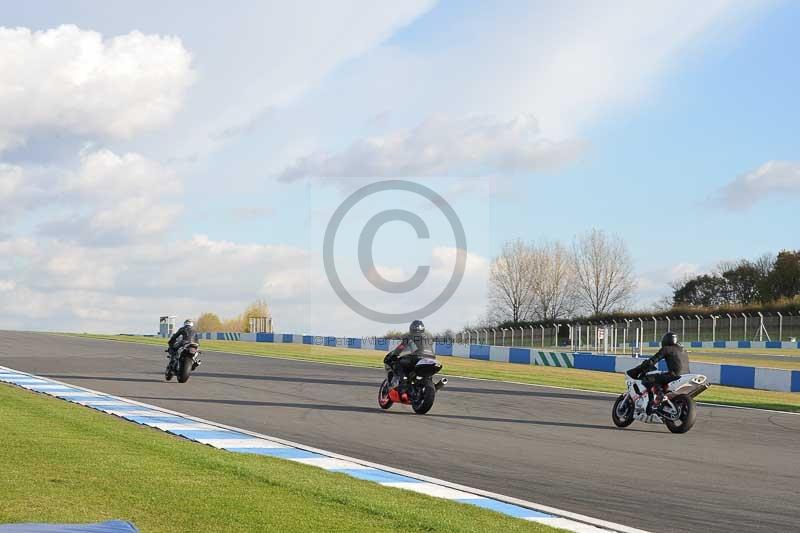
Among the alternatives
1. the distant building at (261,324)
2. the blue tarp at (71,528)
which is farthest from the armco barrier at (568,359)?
the blue tarp at (71,528)

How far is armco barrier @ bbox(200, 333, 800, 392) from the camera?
96.3 ft

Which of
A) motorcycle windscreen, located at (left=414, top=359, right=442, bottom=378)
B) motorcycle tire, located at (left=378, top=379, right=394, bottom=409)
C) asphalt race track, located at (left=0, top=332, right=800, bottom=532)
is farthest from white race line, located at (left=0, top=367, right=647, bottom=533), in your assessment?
motorcycle tire, located at (left=378, top=379, right=394, bottom=409)

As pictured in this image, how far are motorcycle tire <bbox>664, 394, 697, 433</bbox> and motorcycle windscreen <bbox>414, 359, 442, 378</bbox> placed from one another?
3.79 meters

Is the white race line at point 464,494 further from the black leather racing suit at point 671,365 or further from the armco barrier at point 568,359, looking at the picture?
the armco barrier at point 568,359

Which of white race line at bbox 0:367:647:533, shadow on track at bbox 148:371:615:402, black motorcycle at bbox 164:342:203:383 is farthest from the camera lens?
black motorcycle at bbox 164:342:203:383

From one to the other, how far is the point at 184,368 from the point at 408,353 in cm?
749

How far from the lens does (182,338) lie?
22938 millimetres

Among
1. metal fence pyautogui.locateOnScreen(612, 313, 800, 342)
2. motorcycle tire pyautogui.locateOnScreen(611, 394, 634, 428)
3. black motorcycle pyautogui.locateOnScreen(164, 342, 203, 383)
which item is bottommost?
motorcycle tire pyautogui.locateOnScreen(611, 394, 634, 428)

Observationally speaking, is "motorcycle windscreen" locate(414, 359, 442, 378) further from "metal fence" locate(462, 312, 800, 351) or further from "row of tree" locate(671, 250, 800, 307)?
"row of tree" locate(671, 250, 800, 307)

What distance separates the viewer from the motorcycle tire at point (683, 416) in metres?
15.2

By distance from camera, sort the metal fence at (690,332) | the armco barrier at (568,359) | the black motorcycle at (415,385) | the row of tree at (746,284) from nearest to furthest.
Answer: the black motorcycle at (415,385), the armco barrier at (568,359), the metal fence at (690,332), the row of tree at (746,284)

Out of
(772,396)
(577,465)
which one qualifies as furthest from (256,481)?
(772,396)

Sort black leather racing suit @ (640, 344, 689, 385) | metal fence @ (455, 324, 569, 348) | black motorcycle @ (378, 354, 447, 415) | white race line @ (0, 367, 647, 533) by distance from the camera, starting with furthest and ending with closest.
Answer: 1. metal fence @ (455, 324, 569, 348)
2. black motorcycle @ (378, 354, 447, 415)
3. black leather racing suit @ (640, 344, 689, 385)
4. white race line @ (0, 367, 647, 533)

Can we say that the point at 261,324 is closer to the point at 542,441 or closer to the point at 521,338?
the point at 521,338
